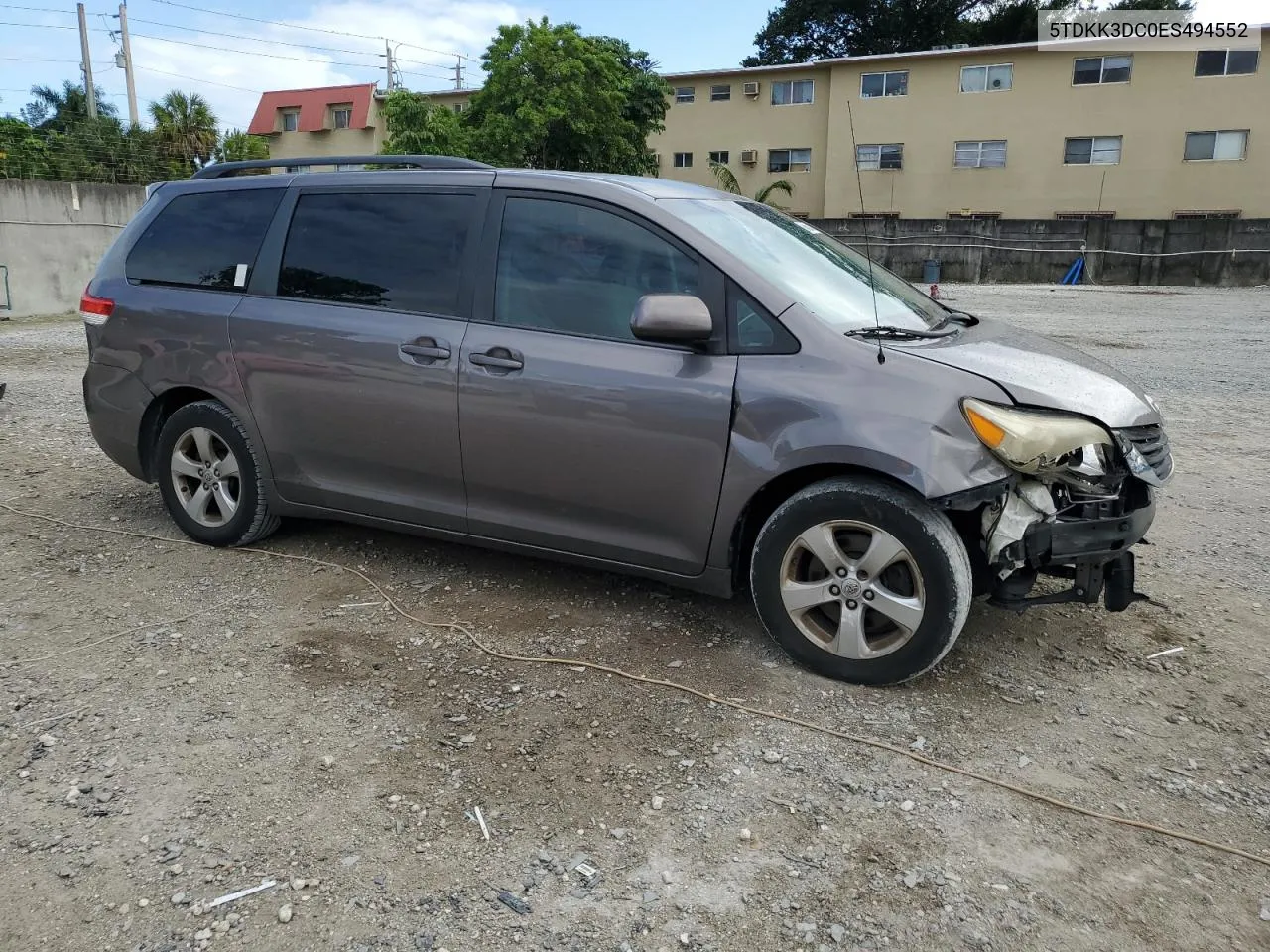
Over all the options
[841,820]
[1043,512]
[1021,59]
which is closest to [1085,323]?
[1043,512]

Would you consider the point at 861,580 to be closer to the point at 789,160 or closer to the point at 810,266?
the point at 810,266

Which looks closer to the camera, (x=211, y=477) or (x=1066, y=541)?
(x=1066, y=541)

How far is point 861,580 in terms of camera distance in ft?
10.7

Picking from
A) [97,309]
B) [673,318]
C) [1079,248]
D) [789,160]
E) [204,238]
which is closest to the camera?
[673,318]

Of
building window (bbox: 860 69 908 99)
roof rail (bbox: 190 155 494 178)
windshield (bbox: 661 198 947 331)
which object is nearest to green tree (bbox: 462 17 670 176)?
building window (bbox: 860 69 908 99)

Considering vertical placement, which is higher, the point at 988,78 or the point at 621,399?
the point at 988,78

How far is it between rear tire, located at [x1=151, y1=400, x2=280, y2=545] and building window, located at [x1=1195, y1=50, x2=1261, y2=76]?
119 feet

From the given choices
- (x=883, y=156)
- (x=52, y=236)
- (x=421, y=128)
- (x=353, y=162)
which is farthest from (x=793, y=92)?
(x=353, y=162)

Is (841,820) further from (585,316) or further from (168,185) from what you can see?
(168,185)

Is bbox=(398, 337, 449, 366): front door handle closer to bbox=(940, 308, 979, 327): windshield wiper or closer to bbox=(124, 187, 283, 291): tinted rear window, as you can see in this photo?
bbox=(124, 187, 283, 291): tinted rear window

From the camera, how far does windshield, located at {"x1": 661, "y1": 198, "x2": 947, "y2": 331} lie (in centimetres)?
357

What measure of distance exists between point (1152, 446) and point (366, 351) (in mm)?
3106

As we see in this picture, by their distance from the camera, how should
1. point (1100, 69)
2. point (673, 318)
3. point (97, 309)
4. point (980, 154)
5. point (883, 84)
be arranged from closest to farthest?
1. point (673, 318)
2. point (97, 309)
3. point (1100, 69)
4. point (980, 154)
5. point (883, 84)

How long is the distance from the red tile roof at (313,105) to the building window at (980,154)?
2735 cm
